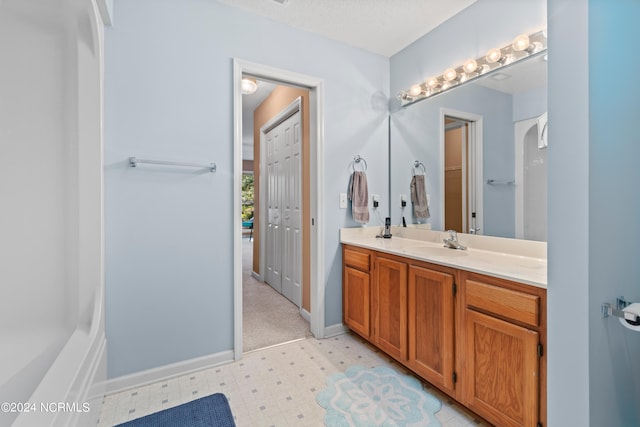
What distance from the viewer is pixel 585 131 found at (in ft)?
3.02

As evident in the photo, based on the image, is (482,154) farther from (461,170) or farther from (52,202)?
(52,202)

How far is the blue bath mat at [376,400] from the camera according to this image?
5.02 ft

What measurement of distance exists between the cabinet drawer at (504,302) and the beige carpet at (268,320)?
59.9 inches

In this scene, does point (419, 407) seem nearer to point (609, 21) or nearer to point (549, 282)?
point (549, 282)

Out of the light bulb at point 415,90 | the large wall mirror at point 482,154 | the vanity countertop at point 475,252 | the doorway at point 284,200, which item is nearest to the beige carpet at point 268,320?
the doorway at point 284,200

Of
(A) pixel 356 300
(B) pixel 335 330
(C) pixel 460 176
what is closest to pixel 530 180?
(C) pixel 460 176

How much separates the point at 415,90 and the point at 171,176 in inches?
78.9

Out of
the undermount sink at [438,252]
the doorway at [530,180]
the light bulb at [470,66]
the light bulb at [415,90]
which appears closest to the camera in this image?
the doorway at [530,180]

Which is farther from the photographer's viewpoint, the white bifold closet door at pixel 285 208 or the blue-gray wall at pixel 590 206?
the white bifold closet door at pixel 285 208

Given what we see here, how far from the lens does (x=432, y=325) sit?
5.66 feet

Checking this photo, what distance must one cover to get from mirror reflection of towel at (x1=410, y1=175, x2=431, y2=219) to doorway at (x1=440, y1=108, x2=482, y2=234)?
0.62 ft

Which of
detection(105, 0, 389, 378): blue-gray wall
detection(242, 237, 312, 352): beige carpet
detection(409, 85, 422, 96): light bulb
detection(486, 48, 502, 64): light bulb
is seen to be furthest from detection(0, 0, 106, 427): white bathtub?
detection(486, 48, 502, 64): light bulb

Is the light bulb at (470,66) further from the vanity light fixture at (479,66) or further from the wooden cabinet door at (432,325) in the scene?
the wooden cabinet door at (432,325)

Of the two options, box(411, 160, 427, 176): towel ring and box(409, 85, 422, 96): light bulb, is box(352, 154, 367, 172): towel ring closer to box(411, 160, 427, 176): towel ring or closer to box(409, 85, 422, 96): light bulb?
box(411, 160, 427, 176): towel ring
